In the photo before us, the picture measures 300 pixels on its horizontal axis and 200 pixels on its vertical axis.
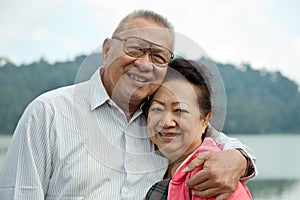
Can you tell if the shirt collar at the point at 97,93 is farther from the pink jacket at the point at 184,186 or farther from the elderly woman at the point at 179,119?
the pink jacket at the point at 184,186

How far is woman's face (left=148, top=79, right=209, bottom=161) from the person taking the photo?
2.02m

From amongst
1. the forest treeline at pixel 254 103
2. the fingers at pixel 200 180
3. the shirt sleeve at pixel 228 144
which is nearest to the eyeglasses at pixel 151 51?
the shirt sleeve at pixel 228 144

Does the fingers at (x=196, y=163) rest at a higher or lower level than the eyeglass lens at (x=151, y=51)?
lower

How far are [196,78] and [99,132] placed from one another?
0.38 meters

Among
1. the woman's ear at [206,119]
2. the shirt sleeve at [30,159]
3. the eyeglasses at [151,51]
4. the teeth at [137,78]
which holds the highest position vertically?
the eyeglasses at [151,51]

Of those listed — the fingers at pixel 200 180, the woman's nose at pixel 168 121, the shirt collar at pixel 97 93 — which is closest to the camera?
the fingers at pixel 200 180

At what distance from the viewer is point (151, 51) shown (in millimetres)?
2104

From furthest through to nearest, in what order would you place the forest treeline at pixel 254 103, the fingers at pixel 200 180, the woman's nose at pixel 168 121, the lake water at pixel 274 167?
the forest treeline at pixel 254 103 → the lake water at pixel 274 167 → the woman's nose at pixel 168 121 → the fingers at pixel 200 180

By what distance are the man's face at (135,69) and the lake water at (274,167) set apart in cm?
851

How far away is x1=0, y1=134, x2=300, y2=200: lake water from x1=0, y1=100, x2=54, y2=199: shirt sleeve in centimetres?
847

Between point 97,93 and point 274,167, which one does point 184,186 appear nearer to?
point 97,93

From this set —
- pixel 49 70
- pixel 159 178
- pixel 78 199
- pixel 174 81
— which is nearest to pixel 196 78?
pixel 174 81

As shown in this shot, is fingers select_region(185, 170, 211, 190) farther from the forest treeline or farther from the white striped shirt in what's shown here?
the forest treeline

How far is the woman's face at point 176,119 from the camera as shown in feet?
6.63
